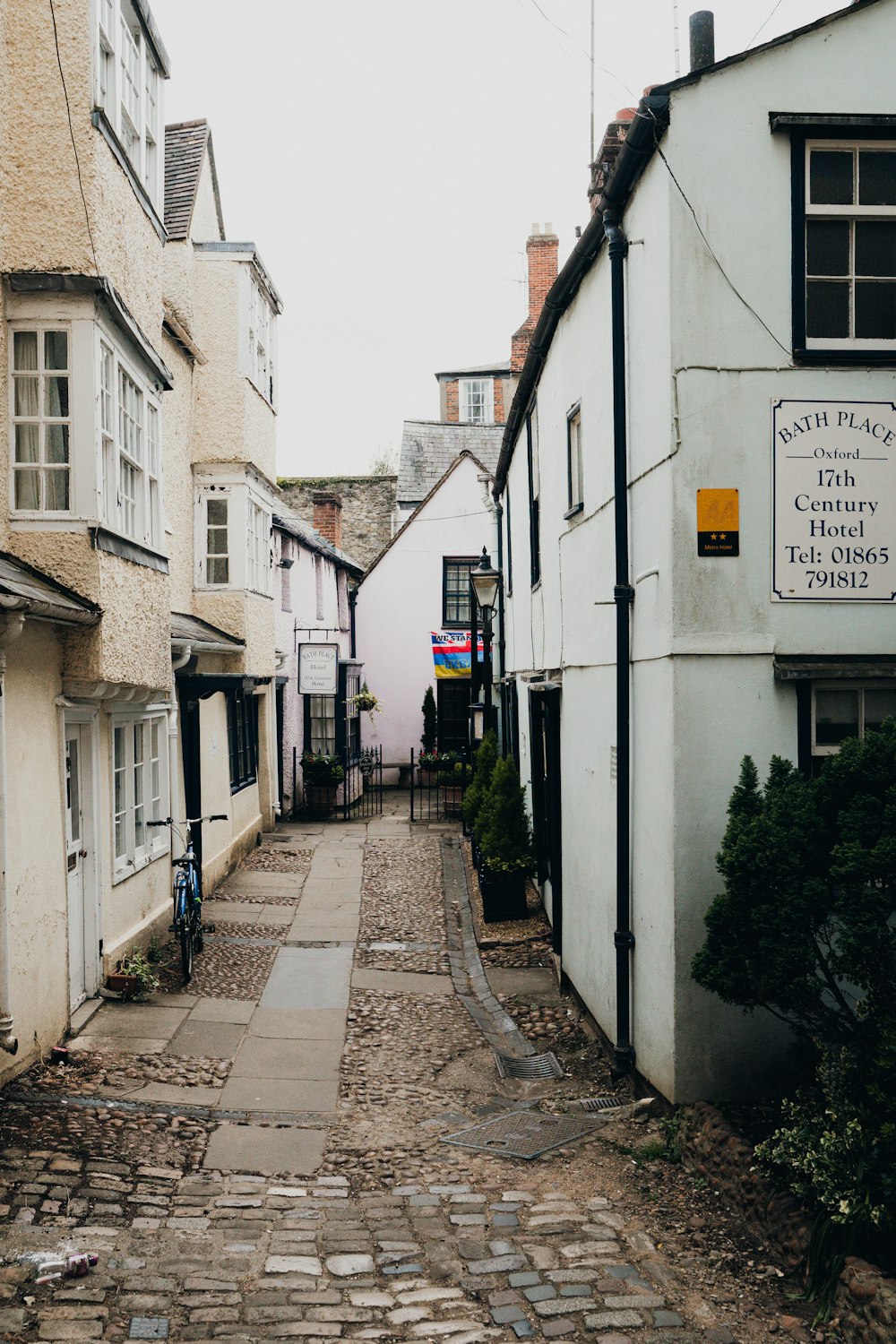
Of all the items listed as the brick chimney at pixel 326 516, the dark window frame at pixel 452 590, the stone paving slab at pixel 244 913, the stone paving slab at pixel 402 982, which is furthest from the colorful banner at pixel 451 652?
the stone paving slab at pixel 402 982

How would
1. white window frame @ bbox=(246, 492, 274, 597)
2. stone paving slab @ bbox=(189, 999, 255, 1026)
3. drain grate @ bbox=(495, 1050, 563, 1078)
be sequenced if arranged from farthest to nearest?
white window frame @ bbox=(246, 492, 274, 597) → stone paving slab @ bbox=(189, 999, 255, 1026) → drain grate @ bbox=(495, 1050, 563, 1078)

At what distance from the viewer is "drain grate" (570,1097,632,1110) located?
7.68 meters

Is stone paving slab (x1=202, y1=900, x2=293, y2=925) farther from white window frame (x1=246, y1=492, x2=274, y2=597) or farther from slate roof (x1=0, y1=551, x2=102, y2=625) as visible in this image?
slate roof (x1=0, y1=551, x2=102, y2=625)

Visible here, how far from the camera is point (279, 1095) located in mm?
8078

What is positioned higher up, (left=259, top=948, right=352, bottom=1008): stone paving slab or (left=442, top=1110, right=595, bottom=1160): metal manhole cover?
(left=442, top=1110, right=595, bottom=1160): metal manhole cover

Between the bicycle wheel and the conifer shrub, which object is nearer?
the bicycle wheel

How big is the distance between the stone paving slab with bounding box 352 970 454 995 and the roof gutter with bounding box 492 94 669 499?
21.7 feet

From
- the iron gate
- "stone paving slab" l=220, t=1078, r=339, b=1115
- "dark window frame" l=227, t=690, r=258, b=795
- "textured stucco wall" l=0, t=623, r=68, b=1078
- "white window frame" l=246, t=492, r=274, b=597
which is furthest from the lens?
the iron gate

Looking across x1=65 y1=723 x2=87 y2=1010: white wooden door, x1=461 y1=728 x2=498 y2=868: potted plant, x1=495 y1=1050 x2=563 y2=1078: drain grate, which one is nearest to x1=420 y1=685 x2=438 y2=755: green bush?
x1=461 y1=728 x2=498 y2=868: potted plant

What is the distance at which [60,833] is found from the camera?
859cm

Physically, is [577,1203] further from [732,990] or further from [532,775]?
[532,775]

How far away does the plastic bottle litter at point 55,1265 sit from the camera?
16.3ft

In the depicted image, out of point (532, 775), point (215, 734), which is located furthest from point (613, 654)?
point (215, 734)

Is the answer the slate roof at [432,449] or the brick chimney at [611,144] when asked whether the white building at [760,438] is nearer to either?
the brick chimney at [611,144]
